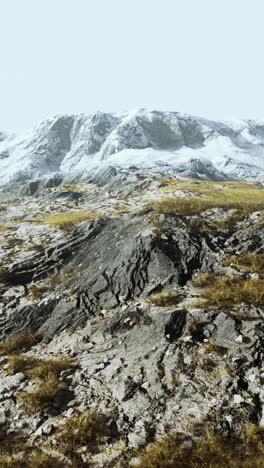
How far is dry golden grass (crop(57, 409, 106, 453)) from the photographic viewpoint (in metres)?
5.00

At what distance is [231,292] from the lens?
27.9 ft

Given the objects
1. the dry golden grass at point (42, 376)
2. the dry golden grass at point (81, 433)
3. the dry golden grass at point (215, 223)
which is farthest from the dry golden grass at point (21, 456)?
the dry golden grass at point (215, 223)

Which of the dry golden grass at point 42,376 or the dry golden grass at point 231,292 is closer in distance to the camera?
the dry golden grass at point 42,376

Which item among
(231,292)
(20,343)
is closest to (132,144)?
(231,292)

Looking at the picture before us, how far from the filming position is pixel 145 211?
16.7 meters

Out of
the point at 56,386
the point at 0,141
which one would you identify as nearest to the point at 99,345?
the point at 56,386

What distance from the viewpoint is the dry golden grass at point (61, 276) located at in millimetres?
12119

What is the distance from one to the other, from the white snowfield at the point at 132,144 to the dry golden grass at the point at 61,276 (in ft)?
266

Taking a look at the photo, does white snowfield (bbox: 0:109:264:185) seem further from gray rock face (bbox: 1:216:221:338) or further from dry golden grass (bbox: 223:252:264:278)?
dry golden grass (bbox: 223:252:264:278)

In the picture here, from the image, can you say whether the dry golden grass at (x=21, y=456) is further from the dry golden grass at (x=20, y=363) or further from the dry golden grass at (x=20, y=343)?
the dry golden grass at (x=20, y=343)

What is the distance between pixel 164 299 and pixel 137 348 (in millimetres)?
2184

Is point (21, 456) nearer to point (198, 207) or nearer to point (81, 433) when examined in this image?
point (81, 433)

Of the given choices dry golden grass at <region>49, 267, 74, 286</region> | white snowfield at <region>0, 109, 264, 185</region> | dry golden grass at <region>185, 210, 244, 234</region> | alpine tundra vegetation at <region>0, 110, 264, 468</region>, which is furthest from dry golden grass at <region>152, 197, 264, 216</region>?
white snowfield at <region>0, 109, 264, 185</region>

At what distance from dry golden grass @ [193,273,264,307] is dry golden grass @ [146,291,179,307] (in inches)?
33.2
